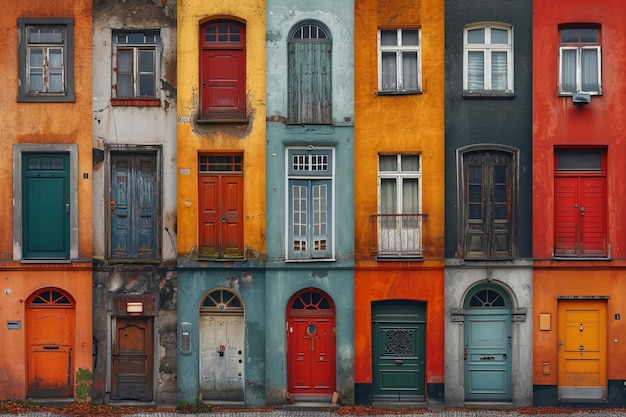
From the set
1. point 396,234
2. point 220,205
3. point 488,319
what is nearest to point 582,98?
point 396,234

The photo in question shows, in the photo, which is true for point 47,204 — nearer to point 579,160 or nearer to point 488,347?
point 488,347

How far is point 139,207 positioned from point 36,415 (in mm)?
5731

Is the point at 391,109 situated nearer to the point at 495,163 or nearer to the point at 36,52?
the point at 495,163

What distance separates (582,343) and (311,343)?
6.95 metres

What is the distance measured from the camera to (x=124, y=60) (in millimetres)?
23391

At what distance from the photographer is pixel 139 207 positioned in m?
23.2

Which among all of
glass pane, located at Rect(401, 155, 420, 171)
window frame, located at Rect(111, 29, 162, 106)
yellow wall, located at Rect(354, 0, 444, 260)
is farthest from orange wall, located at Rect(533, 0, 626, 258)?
window frame, located at Rect(111, 29, 162, 106)

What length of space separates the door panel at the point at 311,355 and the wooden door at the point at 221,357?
1.31m

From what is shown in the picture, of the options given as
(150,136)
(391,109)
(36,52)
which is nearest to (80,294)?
(150,136)

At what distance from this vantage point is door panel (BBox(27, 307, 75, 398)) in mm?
22891

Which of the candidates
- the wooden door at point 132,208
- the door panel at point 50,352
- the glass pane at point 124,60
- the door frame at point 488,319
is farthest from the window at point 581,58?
the door panel at point 50,352

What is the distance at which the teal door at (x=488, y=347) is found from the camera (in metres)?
23.0

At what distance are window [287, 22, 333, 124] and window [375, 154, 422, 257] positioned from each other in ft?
6.94

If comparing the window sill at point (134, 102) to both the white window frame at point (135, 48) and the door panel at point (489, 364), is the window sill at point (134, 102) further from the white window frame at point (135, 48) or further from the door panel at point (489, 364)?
the door panel at point (489, 364)
